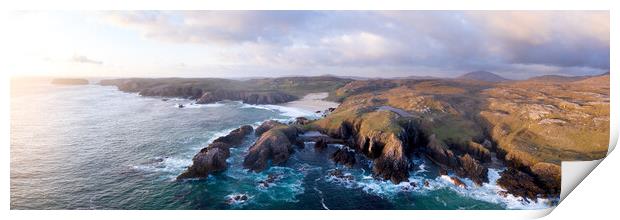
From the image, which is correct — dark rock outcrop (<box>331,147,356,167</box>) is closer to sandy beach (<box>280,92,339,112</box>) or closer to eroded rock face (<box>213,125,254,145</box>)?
eroded rock face (<box>213,125,254,145</box>)

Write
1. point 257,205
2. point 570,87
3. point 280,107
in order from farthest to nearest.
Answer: point 280,107 → point 570,87 → point 257,205

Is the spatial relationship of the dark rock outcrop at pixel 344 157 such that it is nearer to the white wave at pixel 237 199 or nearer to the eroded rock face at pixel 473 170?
the white wave at pixel 237 199

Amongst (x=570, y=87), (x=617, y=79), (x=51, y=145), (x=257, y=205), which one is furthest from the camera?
(x=570, y=87)

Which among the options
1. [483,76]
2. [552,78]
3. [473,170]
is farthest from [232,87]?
[552,78]

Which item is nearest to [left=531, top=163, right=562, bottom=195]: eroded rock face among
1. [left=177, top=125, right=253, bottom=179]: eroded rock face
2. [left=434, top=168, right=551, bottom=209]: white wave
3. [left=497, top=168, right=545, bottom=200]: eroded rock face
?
[left=497, top=168, right=545, bottom=200]: eroded rock face

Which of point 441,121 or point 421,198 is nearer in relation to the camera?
point 421,198
